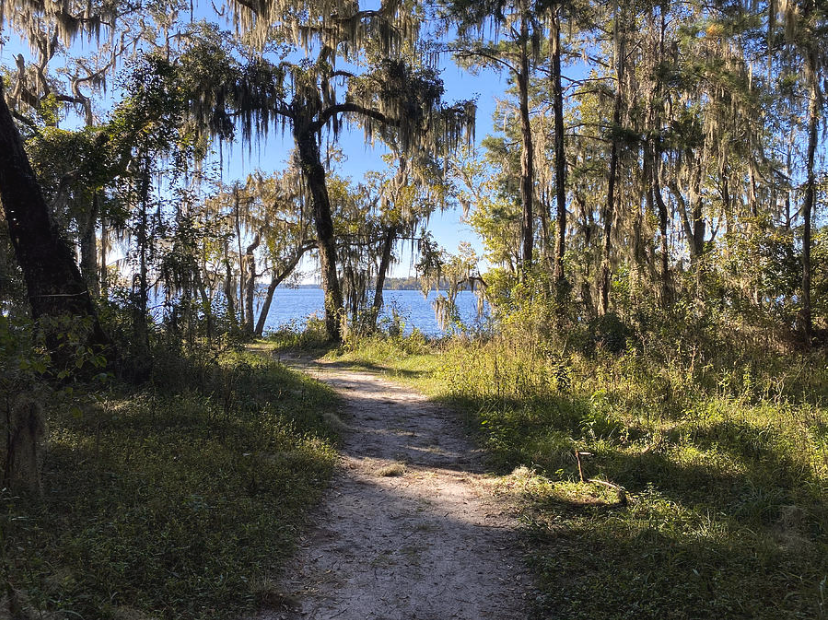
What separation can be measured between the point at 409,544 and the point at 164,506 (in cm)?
170

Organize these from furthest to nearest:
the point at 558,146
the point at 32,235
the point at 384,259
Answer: the point at 384,259, the point at 558,146, the point at 32,235

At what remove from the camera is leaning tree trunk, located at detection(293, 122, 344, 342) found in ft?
46.2

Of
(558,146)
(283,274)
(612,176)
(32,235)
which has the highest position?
(558,146)

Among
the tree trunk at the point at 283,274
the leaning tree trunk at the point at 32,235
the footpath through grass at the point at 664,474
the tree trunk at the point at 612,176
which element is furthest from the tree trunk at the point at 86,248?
the tree trunk at the point at 283,274

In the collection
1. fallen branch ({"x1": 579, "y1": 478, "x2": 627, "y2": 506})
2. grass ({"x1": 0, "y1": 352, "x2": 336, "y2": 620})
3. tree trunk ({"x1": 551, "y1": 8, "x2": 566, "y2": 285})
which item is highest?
tree trunk ({"x1": 551, "y1": 8, "x2": 566, "y2": 285})

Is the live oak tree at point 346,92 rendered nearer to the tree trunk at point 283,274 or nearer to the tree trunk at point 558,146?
the tree trunk at point 558,146

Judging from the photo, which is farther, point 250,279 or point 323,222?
point 250,279

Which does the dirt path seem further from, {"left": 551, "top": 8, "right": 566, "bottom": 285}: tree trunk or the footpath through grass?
{"left": 551, "top": 8, "right": 566, "bottom": 285}: tree trunk

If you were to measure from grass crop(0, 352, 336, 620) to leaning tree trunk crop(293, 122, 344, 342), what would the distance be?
8.64 metres

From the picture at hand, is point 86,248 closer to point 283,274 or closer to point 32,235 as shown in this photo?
point 32,235

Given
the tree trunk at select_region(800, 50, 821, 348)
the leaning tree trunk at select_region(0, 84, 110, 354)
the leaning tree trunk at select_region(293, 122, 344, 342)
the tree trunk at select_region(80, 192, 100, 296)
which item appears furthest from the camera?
the leaning tree trunk at select_region(293, 122, 344, 342)

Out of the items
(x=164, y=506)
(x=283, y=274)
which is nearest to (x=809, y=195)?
(x=164, y=506)

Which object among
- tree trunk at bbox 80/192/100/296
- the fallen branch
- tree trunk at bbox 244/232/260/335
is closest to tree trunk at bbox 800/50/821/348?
the fallen branch

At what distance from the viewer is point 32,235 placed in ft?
20.1
